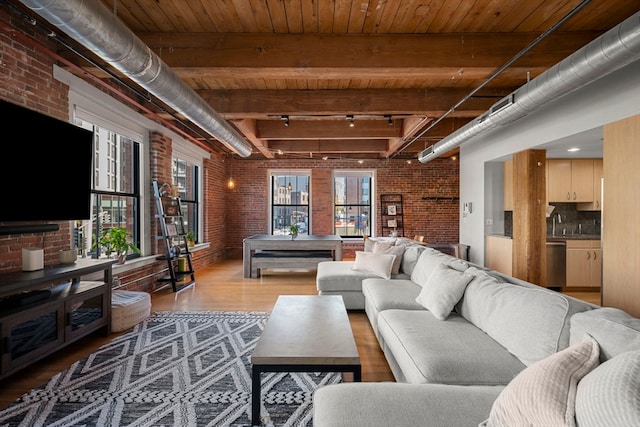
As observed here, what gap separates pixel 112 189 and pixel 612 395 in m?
5.45

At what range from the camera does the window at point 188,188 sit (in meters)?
6.87

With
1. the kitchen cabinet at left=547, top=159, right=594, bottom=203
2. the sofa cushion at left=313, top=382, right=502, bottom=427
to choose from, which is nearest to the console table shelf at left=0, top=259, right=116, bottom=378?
the sofa cushion at left=313, top=382, right=502, bottom=427

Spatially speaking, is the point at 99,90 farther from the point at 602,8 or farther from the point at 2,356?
the point at 602,8

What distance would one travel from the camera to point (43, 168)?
10.2ft

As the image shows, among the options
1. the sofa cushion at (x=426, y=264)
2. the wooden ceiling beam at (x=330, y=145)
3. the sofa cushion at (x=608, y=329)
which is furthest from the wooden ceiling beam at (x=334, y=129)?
the sofa cushion at (x=608, y=329)

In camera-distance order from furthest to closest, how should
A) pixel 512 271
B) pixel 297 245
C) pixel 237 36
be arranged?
1. pixel 297 245
2. pixel 512 271
3. pixel 237 36

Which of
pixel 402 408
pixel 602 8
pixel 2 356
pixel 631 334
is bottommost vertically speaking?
pixel 2 356

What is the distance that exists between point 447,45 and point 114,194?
4.69 meters

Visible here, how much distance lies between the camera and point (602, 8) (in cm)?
284

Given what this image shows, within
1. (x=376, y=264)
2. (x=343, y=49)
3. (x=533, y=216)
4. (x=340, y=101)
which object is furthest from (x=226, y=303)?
(x=533, y=216)

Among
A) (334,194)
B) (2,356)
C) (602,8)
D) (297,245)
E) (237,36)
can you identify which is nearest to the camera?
(2,356)

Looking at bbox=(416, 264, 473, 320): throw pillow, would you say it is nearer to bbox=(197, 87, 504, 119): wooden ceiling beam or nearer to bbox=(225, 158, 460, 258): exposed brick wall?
bbox=(197, 87, 504, 119): wooden ceiling beam

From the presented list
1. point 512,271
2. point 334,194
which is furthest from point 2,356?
point 334,194

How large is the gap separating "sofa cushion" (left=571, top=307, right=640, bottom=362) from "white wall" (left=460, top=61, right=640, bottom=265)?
276cm
